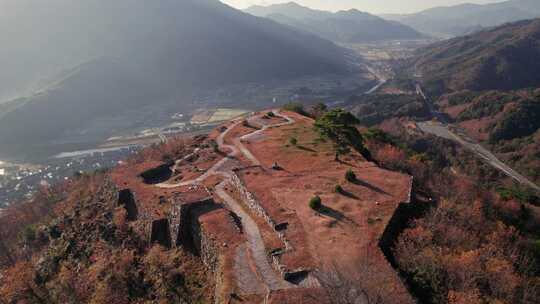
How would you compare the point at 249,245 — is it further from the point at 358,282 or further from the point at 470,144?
the point at 470,144

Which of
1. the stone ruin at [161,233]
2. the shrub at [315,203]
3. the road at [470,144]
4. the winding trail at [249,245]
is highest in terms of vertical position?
the shrub at [315,203]

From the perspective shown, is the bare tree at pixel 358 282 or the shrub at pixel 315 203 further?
the shrub at pixel 315 203

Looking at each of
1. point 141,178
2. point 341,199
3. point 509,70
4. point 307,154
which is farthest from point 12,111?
point 509,70

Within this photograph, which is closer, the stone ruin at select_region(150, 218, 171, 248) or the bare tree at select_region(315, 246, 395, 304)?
the bare tree at select_region(315, 246, 395, 304)

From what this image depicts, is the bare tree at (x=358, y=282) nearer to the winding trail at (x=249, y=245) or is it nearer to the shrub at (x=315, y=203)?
the winding trail at (x=249, y=245)

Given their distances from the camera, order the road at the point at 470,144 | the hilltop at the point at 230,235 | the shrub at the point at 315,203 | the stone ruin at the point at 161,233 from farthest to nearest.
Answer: the road at the point at 470,144, the stone ruin at the point at 161,233, the shrub at the point at 315,203, the hilltop at the point at 230,235

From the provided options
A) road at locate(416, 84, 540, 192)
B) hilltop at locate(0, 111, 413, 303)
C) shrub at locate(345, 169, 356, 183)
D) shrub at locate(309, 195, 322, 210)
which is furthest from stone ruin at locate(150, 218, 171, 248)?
road at locate(416, 84, 540, 192)

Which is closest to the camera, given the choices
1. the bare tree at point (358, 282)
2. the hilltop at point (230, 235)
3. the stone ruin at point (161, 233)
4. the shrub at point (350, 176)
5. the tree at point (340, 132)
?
the bare tree at point (358, 282)

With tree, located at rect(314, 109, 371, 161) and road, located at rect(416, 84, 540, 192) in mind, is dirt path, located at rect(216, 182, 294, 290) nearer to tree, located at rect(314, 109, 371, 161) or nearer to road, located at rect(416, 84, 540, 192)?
tree, located at rect(314, 109, 371, 161)

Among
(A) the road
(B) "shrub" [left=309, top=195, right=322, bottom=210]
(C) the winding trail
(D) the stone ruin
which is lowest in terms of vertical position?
(A) the road

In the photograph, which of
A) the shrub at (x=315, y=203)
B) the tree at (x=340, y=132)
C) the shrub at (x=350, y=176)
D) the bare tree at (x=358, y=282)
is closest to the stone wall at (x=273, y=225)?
the bare tree at (x=358, y=282)
